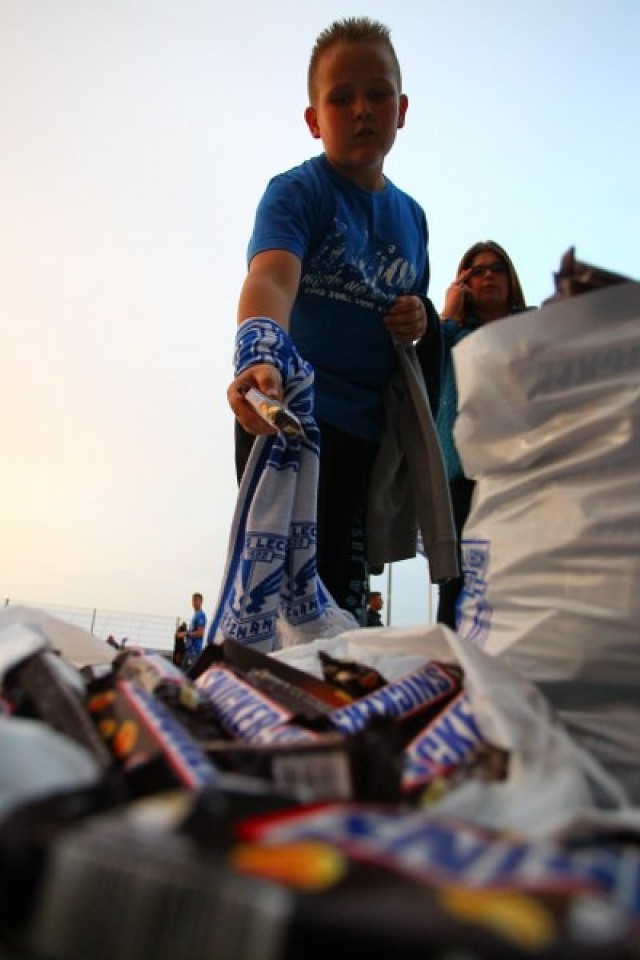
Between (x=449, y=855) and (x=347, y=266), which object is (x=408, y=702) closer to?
(x=449, y=855)

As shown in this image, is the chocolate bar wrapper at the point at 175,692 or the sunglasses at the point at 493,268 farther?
the sunglasses at the point at 493,268

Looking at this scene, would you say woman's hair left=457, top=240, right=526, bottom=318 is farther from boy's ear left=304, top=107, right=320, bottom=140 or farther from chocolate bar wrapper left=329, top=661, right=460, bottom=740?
chocolate bar wrapper left=329, top=661, right=460, bottom=740

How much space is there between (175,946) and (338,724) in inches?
17.6

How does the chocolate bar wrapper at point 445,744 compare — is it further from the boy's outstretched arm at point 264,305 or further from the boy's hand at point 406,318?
the boy's hand at point 406,318

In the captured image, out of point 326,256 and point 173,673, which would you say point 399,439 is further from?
point 173,673

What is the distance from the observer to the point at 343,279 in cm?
155

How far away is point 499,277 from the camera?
2107 mm

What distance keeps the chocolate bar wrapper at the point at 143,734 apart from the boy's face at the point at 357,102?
1275 millimetres

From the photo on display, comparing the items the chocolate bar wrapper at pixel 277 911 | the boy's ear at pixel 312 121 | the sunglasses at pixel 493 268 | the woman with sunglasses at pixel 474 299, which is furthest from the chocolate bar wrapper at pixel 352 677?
the sunglasses at pixel 493 268

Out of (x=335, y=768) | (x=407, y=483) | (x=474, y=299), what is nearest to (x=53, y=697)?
(x=335, y=768)

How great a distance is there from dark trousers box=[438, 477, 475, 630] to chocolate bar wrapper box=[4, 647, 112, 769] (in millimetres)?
1092

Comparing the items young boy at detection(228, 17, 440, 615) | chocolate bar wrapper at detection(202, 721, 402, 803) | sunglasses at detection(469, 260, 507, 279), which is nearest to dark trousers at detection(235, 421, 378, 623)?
young boy at detection(228, 17, 440, 615)

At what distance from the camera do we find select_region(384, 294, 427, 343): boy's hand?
1.58 m

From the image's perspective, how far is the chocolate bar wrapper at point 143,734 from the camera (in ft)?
1.62
